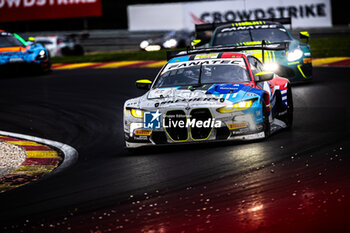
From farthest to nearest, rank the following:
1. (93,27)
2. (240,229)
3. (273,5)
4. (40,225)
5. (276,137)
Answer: (93,27) < (273,5) < (276,137) < (40,225) < (240,229)

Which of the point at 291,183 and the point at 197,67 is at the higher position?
the point at 197,67

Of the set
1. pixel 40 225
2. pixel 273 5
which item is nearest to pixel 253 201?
pixel 40 225

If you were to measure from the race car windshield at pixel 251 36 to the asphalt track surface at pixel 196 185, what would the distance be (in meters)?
3.44

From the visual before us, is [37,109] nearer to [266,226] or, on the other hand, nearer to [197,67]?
[197,67]

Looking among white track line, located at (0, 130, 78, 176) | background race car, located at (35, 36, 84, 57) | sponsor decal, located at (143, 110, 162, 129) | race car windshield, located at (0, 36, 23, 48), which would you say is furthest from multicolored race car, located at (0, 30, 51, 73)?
sponsor decal, located at (143, 110, 162, 129)

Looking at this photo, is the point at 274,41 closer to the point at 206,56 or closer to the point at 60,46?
the point at 206,56

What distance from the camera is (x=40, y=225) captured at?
681 centimetres

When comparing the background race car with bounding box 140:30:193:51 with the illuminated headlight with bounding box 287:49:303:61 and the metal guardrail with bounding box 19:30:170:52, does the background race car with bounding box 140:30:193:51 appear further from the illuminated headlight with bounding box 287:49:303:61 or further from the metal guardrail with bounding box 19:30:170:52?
the illuminated headlight with bounding box 287:49:303:61

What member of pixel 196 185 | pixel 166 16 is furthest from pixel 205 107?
pixel 166 16

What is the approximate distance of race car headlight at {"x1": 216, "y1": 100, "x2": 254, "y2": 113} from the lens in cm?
1007

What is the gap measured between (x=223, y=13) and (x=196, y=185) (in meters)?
31.1

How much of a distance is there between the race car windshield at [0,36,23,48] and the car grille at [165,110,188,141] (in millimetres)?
13024

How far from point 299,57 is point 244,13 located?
2259 cm

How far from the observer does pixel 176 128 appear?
1012cm
